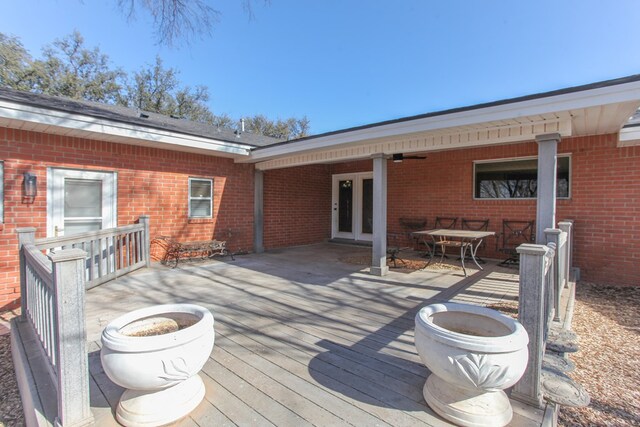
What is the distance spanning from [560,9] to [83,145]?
9.43 meters

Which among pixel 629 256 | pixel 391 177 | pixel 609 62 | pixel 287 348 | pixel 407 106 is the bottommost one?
pixel 287 348

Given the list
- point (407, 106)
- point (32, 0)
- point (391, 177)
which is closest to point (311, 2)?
point (391, 177)

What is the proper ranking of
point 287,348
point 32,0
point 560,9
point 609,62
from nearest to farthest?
1. point 287,348
2. point 32,0
3. point 560,9
4. point 609,62

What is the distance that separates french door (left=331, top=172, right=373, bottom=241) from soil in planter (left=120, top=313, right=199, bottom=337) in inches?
302

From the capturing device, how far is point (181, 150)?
6781 mm

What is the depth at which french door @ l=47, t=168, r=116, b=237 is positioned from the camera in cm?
525

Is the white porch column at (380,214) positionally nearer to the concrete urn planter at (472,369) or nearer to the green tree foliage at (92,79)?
the concrete urn planter at (472,369)

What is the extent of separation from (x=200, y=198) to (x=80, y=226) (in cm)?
237

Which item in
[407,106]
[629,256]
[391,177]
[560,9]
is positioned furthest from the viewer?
[407,106]

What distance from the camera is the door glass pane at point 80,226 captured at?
214 inches

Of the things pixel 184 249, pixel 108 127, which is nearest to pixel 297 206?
pixel 184 249

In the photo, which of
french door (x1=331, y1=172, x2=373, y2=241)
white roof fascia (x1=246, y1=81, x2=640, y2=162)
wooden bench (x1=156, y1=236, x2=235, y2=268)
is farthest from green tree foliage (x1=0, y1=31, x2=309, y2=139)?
white roof fascia (x1=246, y1=81, x2=640, y2=162)

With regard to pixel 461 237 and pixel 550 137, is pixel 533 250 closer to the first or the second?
pixel 550 137

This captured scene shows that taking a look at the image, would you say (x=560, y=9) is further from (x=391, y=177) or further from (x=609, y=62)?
(x=391, y=177)
